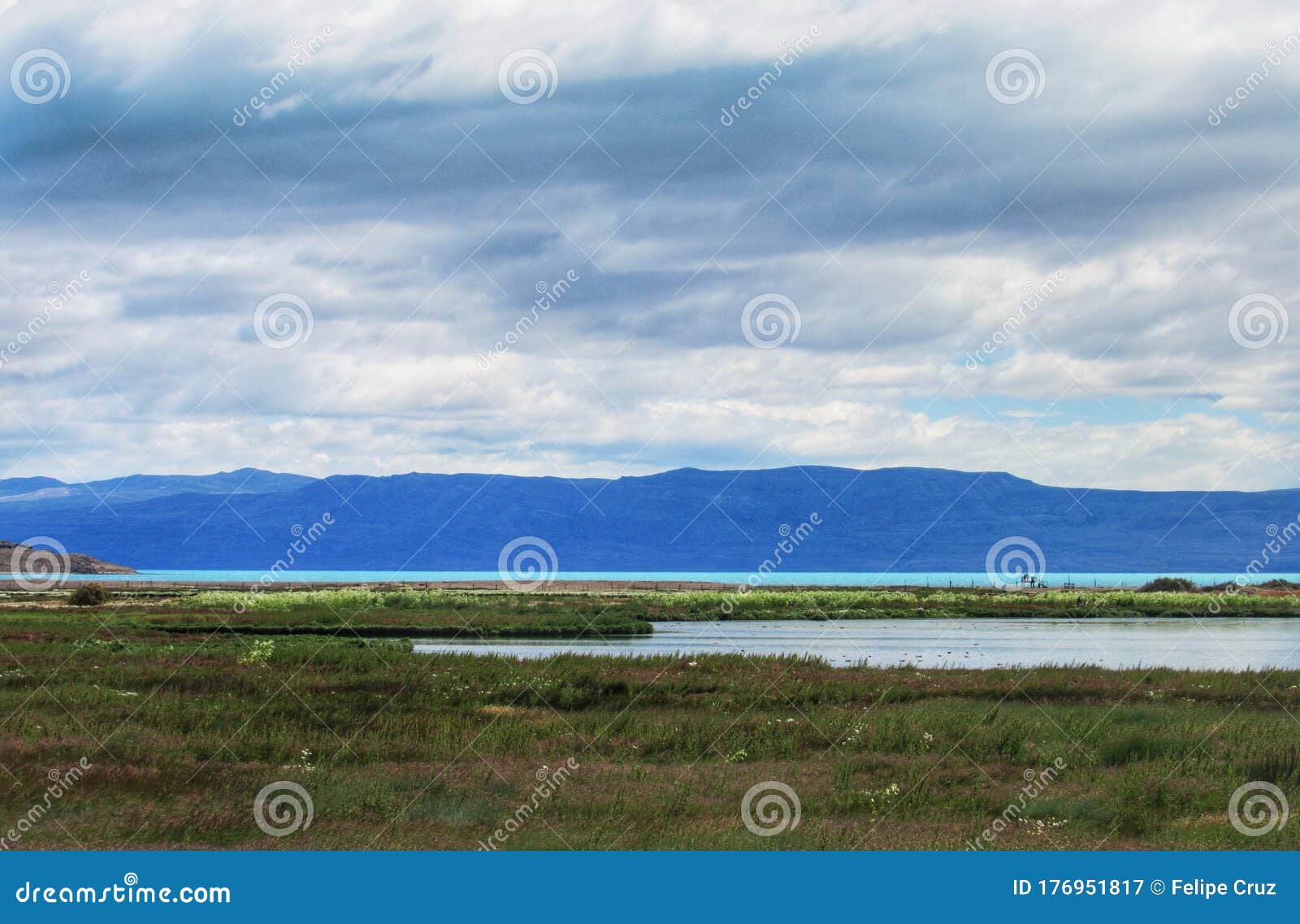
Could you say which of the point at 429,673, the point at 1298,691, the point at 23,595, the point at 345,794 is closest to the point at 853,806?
the point at 345,794

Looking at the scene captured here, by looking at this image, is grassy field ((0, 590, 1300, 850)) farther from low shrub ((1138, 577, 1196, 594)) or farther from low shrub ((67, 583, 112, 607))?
low shrub ((1138, 577, 1196, 594))

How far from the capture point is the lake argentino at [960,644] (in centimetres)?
5209

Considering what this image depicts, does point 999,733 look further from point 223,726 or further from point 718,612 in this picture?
point 718,612

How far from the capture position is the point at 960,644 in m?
64.3

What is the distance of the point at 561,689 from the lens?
35375 mm

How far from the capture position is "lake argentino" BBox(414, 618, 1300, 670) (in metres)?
52.1

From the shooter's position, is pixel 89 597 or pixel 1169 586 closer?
pixel 89 597

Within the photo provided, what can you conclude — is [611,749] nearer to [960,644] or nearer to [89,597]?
[960,644]

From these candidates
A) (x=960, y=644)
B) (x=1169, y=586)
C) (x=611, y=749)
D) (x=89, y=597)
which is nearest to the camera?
(x=611, y=749)

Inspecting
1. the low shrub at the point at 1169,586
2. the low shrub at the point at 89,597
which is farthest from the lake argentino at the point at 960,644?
the low shrub at the point at 1169,586

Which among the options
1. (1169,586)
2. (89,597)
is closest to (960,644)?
(89,597)

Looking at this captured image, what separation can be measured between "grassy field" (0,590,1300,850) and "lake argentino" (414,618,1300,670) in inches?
347

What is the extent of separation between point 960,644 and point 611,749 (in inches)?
1678

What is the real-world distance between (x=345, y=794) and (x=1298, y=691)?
3256 cm
